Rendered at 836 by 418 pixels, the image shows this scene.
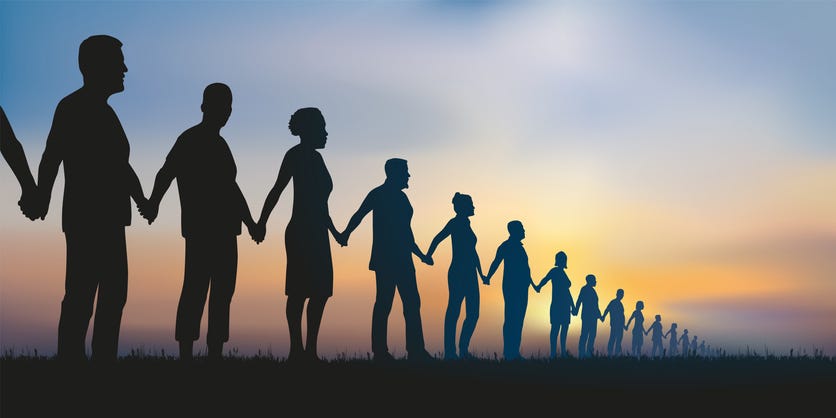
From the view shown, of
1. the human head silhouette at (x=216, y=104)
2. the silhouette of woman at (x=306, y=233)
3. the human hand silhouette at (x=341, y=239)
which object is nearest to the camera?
the human head silhouette at (x=216, y=104)

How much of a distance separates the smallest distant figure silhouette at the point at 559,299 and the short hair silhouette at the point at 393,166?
9.06 meters

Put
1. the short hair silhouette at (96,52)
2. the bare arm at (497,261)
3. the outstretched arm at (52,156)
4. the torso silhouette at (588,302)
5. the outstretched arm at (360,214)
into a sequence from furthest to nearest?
the torso silhouette at (588,302) < the bare arm at (497,261) < the outstretched arm at (360,214) < the short hair silhouette at (96,52) < the outstretched arm at (52,156)

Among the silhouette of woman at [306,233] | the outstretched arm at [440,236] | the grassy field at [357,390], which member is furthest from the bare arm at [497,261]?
the silhouette of woman at [306,233]

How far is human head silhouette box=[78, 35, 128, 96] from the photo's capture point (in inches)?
423

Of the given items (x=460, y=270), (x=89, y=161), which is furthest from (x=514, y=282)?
(x=89, y=161)

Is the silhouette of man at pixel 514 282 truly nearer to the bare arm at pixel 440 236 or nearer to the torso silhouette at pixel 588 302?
the bare arm at pixel 440 236

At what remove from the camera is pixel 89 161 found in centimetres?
1070

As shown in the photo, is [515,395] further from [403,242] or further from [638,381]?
[403,242]

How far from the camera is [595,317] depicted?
29688 mm

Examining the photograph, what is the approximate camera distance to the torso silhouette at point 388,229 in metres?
16.6

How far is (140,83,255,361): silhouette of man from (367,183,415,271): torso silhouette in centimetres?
444

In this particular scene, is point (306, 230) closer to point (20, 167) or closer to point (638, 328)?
point (20, 167)

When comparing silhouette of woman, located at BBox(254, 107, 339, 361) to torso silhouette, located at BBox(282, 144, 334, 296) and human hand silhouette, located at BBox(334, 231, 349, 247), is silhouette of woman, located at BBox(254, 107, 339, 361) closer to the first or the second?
torso silhouette, located at BBox(282, 144, 334, 296)

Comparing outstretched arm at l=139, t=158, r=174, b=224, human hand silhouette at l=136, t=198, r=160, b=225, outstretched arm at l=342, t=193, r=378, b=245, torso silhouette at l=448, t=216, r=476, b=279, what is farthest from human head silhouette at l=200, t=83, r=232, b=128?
torso silhouette at l=448, t=216, r=476, b=279
